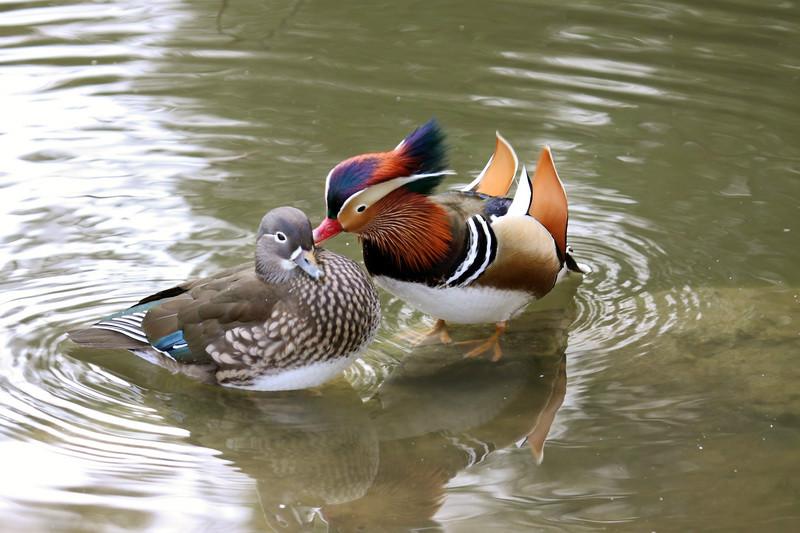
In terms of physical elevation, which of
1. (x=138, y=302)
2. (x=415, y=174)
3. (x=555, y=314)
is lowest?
(x=555, y=314)

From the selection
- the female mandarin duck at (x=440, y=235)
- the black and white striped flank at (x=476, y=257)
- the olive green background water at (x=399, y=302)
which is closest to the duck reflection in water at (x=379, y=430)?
the olive green background water at (x=399, y=302)

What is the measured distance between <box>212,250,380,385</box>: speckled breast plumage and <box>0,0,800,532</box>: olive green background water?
0.23 meters

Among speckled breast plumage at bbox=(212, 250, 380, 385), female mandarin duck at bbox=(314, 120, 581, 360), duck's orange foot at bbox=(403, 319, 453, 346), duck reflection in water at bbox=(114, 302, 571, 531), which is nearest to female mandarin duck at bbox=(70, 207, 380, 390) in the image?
speckled breast plumage at bbox=(212, 250, 380, 385)

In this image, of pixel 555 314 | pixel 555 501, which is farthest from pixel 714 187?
pixel 555 501

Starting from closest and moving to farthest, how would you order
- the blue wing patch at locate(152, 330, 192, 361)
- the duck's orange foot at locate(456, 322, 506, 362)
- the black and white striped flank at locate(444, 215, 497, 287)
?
1. the blue wing patch at locate(152, 330, 192, 361)
2. the black and white striped flank at locate(444, 215, 497, 287)
3. the duck's orange foot at locate(456, 322, 506, 362)

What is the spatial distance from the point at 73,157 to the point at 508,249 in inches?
118

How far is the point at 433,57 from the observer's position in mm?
8219

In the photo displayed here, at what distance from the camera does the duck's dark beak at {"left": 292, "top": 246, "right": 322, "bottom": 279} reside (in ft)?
14.4

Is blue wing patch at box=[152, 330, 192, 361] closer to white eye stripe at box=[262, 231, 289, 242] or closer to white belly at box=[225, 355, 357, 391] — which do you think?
white belly at box=[225, 355, 357, 391]

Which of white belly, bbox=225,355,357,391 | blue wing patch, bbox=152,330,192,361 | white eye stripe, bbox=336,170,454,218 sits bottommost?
white belly, bbox=225,355,357,391

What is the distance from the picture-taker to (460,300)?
482 cm

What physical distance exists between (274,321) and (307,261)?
27 centimetres

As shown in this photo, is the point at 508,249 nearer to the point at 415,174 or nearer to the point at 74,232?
the point at 415,174

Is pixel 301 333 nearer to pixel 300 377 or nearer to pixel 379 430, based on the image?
pixel 300 377
